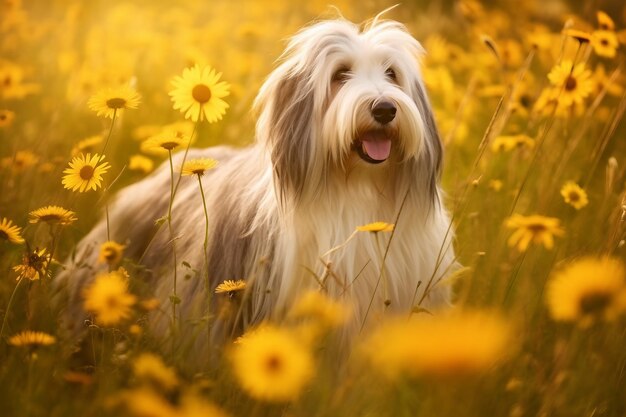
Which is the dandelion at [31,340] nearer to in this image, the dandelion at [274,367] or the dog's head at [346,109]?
the dandelion at [274,367]

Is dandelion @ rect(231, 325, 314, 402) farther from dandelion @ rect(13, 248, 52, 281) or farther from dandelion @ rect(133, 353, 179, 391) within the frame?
dandelion @ rect(13, 248, 52, 281)

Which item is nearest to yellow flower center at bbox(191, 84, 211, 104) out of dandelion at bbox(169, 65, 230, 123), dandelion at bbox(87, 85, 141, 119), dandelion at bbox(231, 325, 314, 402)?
dandelion at bbox(169, 65, 230, 123)

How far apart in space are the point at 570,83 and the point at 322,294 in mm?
1477

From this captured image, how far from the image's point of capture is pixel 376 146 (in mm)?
2885

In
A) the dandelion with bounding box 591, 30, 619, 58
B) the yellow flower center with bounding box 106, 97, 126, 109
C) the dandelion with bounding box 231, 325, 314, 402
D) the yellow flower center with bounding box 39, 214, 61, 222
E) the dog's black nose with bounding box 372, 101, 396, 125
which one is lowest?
the dandelion with bounding box 231, 325, 314, 402

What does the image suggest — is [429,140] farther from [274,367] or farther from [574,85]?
[274,367]

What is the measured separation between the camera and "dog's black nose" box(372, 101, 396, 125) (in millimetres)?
2762

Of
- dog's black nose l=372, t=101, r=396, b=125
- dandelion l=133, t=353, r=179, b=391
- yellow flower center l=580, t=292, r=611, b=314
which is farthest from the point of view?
dog's black nose l=372, t=101, r=396, b=125

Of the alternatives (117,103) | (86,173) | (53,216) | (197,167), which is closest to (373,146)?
(197,167)

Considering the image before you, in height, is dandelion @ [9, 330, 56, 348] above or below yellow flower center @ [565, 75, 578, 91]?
below

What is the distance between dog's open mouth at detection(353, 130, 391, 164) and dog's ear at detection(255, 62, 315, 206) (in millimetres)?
201

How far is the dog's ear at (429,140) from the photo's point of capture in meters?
3.05

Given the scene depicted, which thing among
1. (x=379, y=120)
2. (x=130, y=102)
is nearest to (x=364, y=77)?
(x=379, y=120)

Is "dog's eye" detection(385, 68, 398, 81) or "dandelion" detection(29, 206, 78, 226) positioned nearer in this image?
"dandelion" detection(29, 206, 78, 226)
